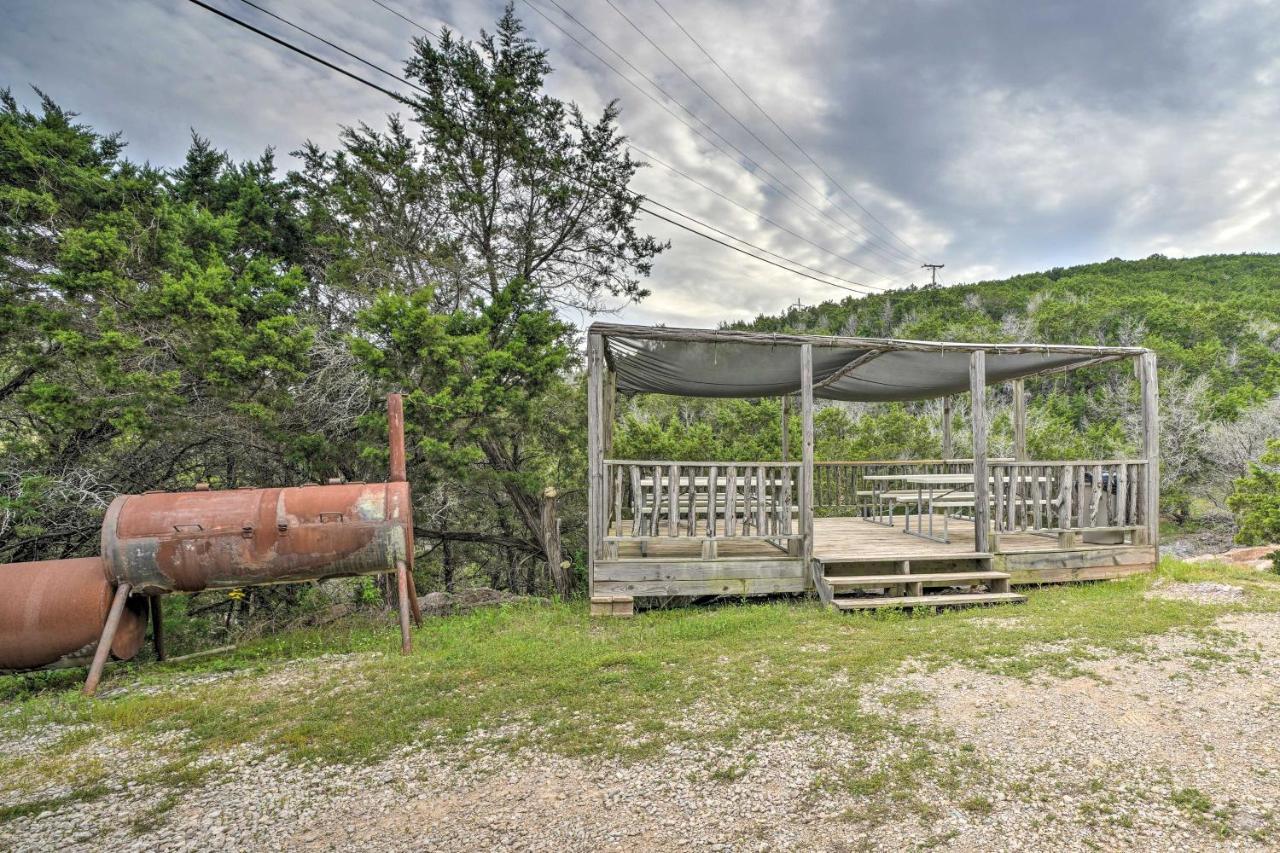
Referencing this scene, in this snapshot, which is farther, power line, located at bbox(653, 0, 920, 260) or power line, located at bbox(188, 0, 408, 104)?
power line, located at bbox(653, 0, 920, 260)

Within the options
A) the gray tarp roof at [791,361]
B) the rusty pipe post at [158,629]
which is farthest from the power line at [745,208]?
the rusty pipe post at [158,629]

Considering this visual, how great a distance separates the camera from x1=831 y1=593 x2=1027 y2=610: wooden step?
5.21 meters

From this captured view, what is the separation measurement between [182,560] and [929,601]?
6687mm

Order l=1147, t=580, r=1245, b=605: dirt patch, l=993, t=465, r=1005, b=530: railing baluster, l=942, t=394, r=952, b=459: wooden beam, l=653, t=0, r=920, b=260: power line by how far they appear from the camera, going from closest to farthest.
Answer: l=1147, t=580, r=1245, b=605: dirt patch, l=993, t=465, r=1005, b=530: railing baluster, l=942, t=394, r=952, b=459: wooden beam, l=653, t=0, r=920, b=260: power line

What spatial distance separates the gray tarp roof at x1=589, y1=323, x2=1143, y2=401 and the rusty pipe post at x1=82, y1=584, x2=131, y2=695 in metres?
4.40

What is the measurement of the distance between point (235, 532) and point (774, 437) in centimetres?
843

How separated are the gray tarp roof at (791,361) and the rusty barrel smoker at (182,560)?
287 cm

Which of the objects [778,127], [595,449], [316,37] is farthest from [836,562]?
[778,127]

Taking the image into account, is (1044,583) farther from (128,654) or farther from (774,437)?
(128,654)

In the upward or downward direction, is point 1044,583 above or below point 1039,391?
below

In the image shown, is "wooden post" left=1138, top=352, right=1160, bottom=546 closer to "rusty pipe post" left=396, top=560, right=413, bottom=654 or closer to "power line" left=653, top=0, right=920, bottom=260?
"rusty pipe post" left=396, top=560, right=413, bottom=654

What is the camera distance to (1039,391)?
83.8ft

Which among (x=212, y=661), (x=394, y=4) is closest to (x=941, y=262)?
(x=394, y=4)

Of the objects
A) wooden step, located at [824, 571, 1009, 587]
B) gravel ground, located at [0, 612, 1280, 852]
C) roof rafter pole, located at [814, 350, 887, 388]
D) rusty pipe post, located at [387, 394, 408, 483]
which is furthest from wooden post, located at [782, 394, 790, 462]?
rusty pipe post, located at [387, 394, 408, 483]
